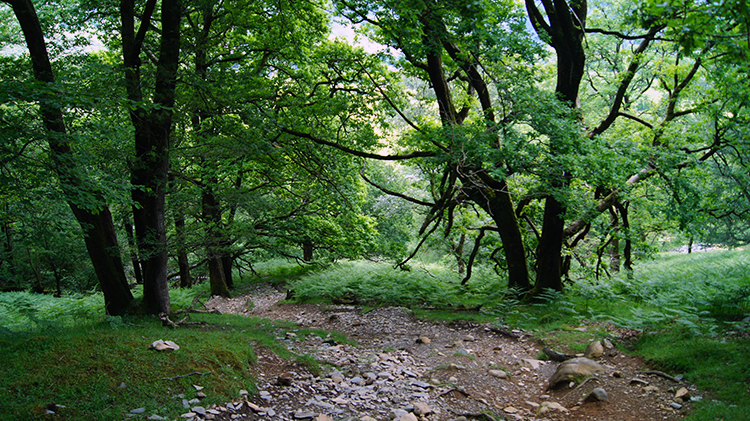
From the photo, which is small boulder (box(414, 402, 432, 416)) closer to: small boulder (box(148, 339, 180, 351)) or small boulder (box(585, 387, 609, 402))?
small boulder (box(585, 387, 609, 402))

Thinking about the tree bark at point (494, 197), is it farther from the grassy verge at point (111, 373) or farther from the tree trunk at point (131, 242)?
the tree trunk at point (131, 242)

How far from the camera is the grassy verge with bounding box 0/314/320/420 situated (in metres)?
3.47

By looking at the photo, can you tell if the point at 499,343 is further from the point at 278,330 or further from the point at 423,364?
the point at 278,330

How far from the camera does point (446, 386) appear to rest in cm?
507

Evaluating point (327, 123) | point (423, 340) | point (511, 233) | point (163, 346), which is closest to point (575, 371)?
point (423, 340)

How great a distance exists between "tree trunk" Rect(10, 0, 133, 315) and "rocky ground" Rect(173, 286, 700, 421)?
2900 mm

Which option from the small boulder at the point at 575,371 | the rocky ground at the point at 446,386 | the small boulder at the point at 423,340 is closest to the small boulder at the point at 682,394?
the rocky ground at the point at 446,386

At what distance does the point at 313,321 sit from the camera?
945cm

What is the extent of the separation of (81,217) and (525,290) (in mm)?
8756

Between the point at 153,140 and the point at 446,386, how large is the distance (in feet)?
20.5

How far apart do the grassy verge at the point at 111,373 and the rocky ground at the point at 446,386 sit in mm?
292

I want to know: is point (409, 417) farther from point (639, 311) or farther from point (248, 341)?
point (639, 311)

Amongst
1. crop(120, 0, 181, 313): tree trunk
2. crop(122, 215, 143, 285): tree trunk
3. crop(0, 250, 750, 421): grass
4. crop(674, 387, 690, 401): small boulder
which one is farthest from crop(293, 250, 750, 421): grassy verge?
crop(120, 0, 181, 313): tree trunk

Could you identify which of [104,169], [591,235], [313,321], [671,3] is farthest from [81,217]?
[591,235]
